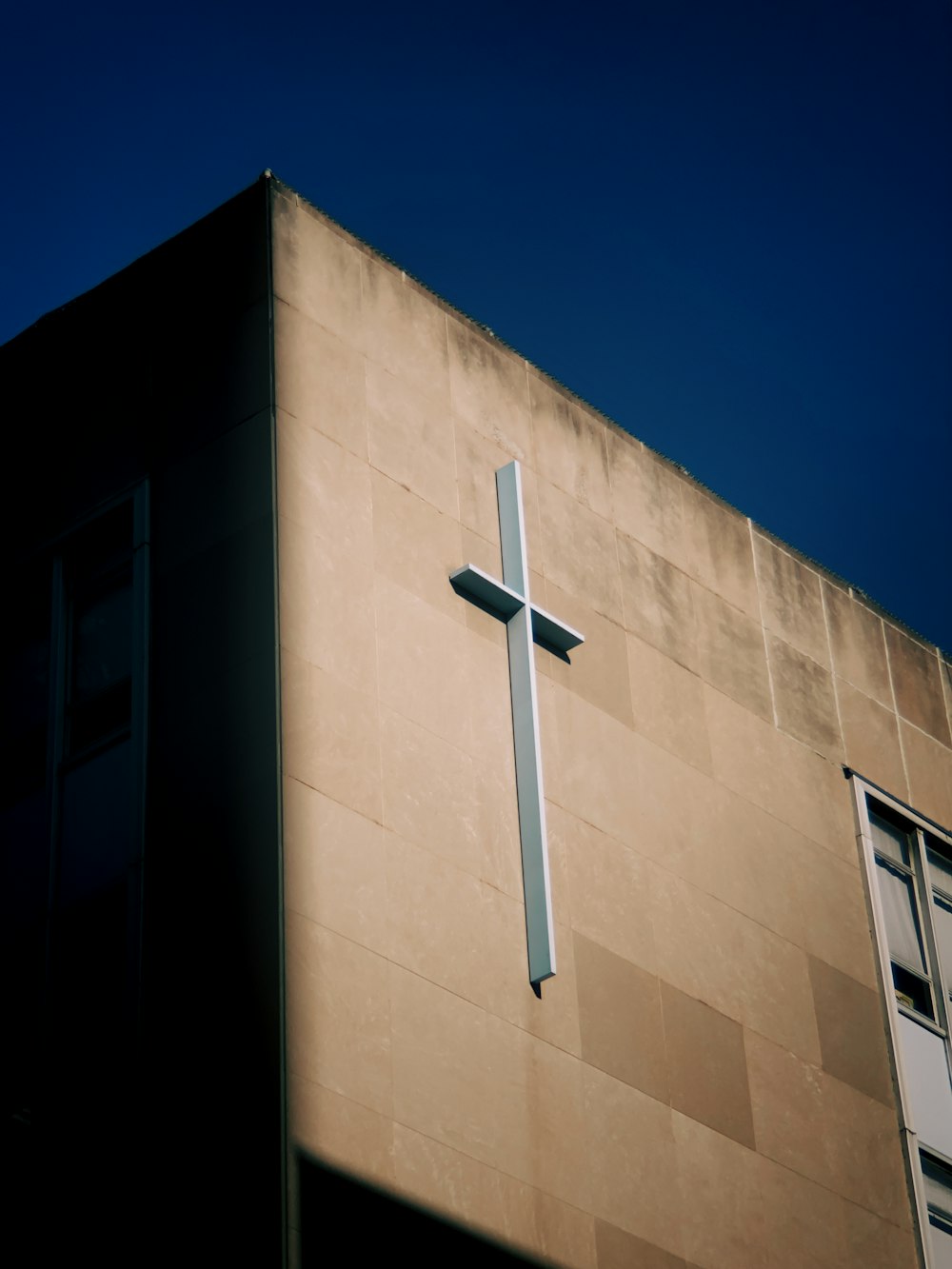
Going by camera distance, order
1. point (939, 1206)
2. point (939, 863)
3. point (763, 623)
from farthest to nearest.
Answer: point (939, 863)
point (763, 623)
point (939, 1206)

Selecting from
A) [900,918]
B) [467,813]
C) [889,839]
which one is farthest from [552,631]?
[889,839]

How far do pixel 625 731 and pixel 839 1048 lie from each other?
3834 millimetres

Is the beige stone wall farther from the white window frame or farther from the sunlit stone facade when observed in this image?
the white window frame

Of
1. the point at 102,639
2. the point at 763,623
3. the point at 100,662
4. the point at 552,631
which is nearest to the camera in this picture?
the point at 100,662

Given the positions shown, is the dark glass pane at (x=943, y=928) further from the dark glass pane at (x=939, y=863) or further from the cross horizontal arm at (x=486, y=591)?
the cross horizontal arm at (x=486, y=591)

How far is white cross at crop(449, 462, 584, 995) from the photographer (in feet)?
55.9

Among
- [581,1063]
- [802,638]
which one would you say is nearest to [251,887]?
[581,1063]

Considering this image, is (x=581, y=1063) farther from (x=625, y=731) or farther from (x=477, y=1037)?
(x=625, y=731)

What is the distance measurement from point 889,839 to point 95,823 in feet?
33.1

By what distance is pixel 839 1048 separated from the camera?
20500mm

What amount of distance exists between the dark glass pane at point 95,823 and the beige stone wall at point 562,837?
5.67 ft

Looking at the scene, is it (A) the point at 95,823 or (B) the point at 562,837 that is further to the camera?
(B) the point at 562,837

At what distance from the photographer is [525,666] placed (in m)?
18.2

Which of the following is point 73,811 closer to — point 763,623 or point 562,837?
point 562,837
